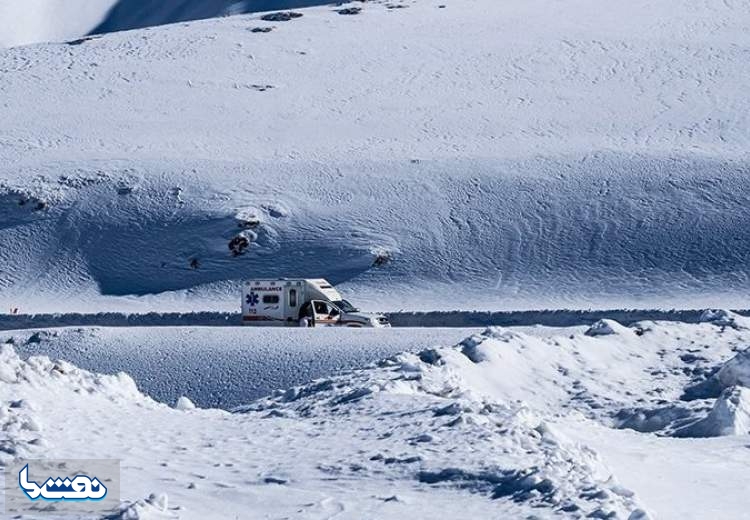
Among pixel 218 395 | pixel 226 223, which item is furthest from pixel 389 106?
pixel 218 395

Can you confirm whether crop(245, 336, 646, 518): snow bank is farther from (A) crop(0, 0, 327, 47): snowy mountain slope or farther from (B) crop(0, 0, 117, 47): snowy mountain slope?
(B) crop(0, 0, 117, 47): snowy mountain slope

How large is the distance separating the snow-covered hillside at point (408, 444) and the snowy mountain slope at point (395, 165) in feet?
51.2

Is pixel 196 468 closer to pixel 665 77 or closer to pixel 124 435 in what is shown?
pixel 124 435

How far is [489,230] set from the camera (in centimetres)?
3744

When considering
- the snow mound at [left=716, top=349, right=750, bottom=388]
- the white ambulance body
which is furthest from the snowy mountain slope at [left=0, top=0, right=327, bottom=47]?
the snow mound at [left=716, top=349, right=750, bottom=388]

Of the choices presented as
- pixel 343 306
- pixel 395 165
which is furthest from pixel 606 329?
pixel 395 165

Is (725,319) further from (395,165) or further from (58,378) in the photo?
(395,165)

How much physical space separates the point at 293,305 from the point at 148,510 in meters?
19.2

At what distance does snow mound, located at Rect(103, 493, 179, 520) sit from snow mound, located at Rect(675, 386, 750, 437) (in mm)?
7782

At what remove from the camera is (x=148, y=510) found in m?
9.57

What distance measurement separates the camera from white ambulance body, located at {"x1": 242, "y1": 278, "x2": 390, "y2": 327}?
2820 cm

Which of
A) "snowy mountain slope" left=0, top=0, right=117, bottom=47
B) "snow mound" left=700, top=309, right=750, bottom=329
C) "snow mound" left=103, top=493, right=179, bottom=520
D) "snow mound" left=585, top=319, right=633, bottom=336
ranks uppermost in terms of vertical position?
"snowy mountain slope" left=0, top=0, right=117, bottom=47

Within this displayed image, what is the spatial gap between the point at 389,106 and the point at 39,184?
44.9 feet

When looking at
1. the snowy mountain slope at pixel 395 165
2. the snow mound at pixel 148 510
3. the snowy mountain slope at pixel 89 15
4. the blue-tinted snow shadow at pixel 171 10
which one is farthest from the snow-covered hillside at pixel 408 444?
the snowy mountain slope at pixel 89 15
